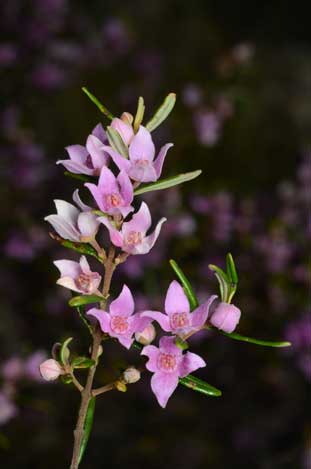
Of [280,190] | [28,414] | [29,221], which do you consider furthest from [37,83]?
[28,414]

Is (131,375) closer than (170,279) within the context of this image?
Yes

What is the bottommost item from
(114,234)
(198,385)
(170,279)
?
(170,279)

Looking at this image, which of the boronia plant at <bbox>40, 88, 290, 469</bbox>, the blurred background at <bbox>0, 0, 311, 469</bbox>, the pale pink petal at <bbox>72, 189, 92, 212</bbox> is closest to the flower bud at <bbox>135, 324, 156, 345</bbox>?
the boronia plant at <bbox>40, 88, 290, 469</bbox>

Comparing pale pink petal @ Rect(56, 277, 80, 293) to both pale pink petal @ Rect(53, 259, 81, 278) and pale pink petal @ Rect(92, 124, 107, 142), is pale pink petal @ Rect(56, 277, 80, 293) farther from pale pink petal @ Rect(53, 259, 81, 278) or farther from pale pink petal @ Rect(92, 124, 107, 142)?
pale pink petal @ Rect(92, 124, 107, 142)

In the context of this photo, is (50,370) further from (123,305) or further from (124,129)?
(124,129)

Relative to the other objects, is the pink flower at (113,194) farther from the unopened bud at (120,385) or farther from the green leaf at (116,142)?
the unopened bud at (120,385)

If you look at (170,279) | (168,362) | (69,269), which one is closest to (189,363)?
(168,362)

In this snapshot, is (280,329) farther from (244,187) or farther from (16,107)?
(16,107)

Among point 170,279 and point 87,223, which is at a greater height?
point 87,223

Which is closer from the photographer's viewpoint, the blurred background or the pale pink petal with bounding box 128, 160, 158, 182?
the pale pink petal with bounding box 128, 160, 158, 182
